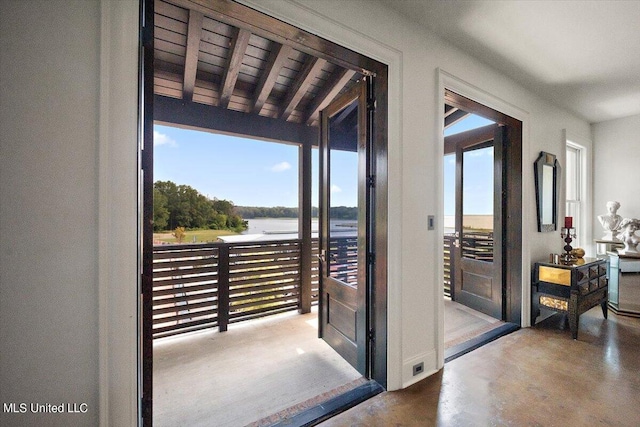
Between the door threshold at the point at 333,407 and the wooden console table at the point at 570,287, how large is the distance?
7.60 ft

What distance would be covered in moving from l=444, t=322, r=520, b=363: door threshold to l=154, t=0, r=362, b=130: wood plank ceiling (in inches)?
99.9

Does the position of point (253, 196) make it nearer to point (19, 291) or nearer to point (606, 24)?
point (19, 291)

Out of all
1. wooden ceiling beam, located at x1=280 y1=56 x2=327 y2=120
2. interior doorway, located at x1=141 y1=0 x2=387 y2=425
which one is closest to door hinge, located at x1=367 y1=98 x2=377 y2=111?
interior doorway, located at x1=141 y1=0 x2=387 y2=425

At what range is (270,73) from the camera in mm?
2494

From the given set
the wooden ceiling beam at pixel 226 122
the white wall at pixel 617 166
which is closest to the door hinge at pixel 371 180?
the wooden ceiling beam at pixel 226 122

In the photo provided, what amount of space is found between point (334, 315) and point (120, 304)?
1790 millimetres

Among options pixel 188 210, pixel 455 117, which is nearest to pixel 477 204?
pixel 455 117

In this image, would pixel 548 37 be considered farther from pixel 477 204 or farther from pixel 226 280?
pixel 226 280

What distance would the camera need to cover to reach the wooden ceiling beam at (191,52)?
6.06 ft

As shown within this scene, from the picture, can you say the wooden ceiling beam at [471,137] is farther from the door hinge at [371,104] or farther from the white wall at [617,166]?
the white wall at [617,166]

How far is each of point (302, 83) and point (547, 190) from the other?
127 inches

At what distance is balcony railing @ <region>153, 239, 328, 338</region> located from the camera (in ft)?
9.05

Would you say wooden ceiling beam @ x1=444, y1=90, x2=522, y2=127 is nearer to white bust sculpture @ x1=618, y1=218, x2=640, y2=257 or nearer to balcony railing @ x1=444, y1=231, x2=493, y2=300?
balcony railing @ x1=444, y1=231, x2=493, y2=300

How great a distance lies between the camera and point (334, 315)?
8.12ft
